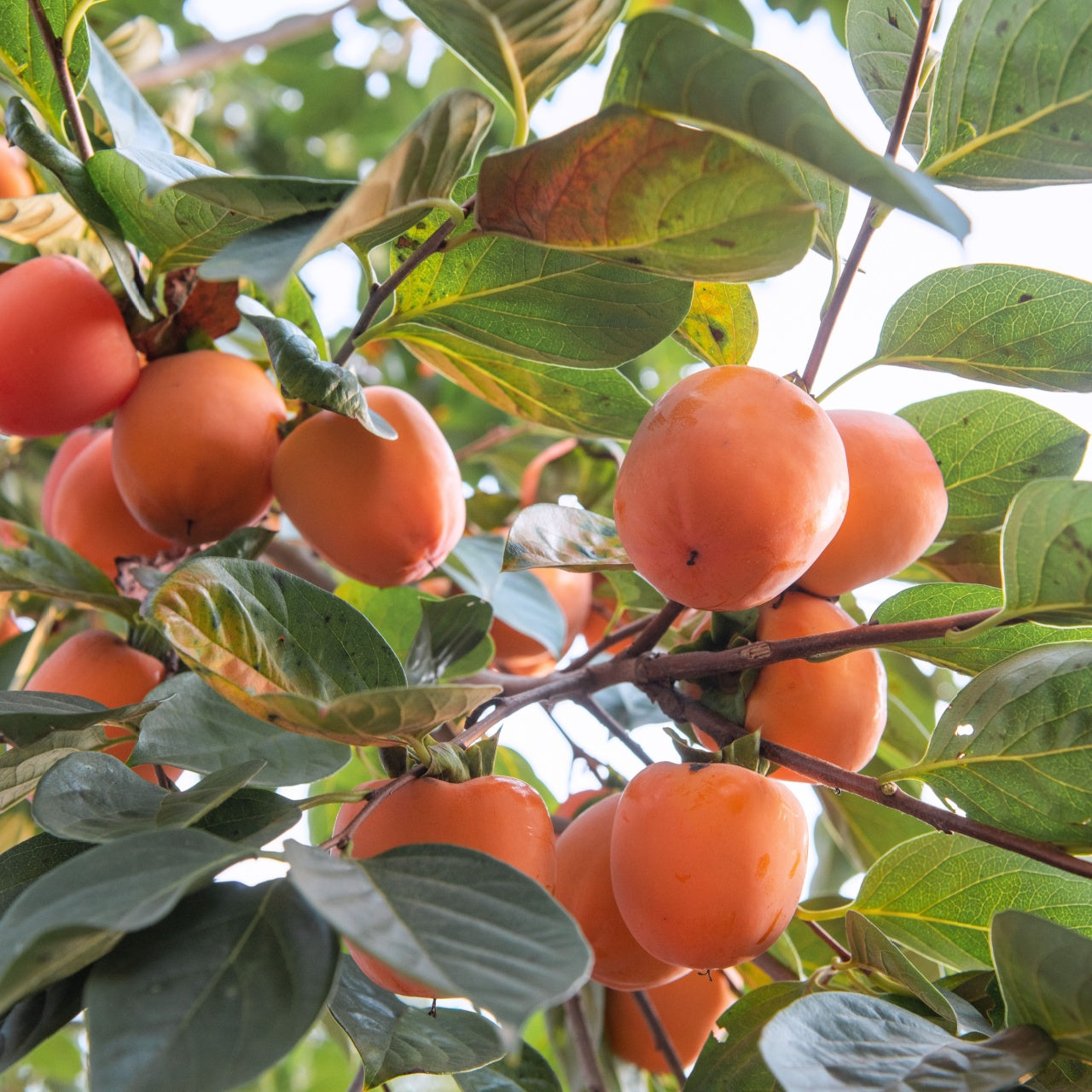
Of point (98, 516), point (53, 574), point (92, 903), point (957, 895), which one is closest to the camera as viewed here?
point (92, 903)

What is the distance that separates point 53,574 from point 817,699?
2.05 ft

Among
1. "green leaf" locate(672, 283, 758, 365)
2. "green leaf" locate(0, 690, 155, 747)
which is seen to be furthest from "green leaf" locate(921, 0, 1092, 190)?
"green leaf" locate(0, 690, 155, 747)

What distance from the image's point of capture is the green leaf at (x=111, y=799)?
1.76 ft

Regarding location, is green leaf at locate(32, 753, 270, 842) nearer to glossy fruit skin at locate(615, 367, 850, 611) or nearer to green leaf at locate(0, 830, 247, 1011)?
green leaf at locate(0, 830, 247, 1011)

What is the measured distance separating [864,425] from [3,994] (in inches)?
24.2

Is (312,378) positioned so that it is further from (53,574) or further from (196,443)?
(53,574)

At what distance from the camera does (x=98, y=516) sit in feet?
3.29

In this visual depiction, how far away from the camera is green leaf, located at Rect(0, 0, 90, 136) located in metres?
0.77

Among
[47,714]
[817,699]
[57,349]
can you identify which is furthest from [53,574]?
[817,699]

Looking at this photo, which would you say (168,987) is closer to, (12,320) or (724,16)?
(12,320)

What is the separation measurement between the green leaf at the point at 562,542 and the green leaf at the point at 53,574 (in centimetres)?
39

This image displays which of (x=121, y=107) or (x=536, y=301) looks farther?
(x=121, y=107)

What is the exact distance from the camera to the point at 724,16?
2.10 metres

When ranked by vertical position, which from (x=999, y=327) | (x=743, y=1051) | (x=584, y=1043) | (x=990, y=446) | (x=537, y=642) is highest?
(x=999, y=327)
